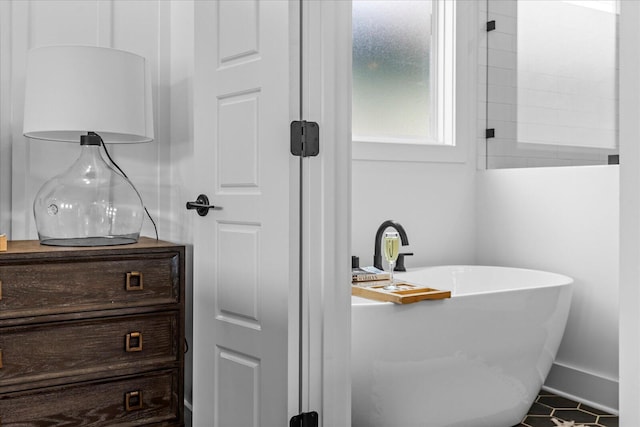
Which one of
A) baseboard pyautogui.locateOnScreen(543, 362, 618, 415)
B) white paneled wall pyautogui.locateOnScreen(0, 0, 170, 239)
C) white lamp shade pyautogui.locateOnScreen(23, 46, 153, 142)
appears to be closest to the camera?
white lamp shade pyautogui.locateOnScreen(23, 46, 153, 142)

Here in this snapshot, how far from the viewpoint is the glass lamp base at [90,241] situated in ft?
6.57

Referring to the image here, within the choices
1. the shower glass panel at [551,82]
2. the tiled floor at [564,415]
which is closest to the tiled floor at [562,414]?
the tiled floor at [564,415]

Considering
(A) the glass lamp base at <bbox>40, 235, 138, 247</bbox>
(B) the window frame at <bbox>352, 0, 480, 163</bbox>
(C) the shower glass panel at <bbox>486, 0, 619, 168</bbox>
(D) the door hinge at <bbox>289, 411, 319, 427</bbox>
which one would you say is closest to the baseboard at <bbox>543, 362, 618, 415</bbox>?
(C) the shower glass panel at <bbox>486, 0, 619, 168</bbox>

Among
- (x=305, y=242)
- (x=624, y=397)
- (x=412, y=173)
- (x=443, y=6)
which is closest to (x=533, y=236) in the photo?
(x=412, y=173)

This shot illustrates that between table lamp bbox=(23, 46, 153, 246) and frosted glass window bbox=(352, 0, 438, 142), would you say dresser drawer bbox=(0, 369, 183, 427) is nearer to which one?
table lamp bbox=(23, 46, 153, 246)

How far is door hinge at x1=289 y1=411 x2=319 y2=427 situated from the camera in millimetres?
1680

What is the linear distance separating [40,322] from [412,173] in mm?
2034

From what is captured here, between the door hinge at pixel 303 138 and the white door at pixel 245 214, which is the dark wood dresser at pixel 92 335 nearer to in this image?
the white door at pixel 245 214

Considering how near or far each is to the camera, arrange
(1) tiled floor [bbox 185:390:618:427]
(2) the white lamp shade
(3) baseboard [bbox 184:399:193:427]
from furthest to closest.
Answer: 1. (1) tiled floor [bbox 185:390:618:427]
2. (3) baseboard [bbox 184:399:193:427]
3. (2) the white lamp shade

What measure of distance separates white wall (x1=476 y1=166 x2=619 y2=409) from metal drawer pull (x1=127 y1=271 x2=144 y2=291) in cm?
202

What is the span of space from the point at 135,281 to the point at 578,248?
2.06 m

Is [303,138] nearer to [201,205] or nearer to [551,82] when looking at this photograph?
[201,205]

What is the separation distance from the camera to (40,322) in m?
1.85

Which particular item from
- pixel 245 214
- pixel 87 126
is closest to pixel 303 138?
pixel 245 214
